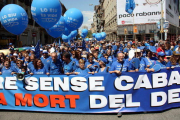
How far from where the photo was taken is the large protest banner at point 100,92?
14.1 feet

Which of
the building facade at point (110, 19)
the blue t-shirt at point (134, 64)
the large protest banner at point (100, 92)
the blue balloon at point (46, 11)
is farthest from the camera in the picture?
the building facade at point (110, 19)

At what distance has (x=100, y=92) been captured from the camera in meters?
4.32

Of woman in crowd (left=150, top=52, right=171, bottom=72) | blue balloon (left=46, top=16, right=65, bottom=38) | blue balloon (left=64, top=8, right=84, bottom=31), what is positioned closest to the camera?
woman in crowd (left=150, top=52, right=171, bottom=72)

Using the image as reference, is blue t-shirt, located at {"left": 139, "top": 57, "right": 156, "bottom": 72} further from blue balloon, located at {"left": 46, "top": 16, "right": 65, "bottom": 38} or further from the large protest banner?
blue balloon, located at {"left": 46, "top": 16, "right": 65, "bottom": 38}

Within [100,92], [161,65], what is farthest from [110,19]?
[100,92]

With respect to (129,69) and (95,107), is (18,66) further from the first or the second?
(129,69)

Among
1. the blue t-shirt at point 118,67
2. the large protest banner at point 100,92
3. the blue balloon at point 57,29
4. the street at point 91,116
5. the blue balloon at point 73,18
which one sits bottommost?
the street at point 91,116

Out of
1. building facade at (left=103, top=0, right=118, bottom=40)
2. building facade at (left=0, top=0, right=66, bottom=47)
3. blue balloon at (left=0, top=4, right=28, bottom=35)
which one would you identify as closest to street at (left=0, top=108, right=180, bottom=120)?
blue balloon at (left=0, top=4, right=28, bottom=35)

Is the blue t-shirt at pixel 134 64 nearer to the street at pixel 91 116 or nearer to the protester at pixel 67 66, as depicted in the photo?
the street at pixel 91 116

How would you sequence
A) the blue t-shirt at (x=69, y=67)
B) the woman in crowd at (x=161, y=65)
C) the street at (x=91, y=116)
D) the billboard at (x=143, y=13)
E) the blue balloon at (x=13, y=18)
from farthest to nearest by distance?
the billboard at (x=143, y=13) → the blue balloon at (x=13, y=18) → the blue t-shirt at (x=69, y=67) → the woman in crowd at (x=161, y=65) → the street at (x=91, y=116)

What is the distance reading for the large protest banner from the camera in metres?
4.29

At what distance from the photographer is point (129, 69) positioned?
477cm

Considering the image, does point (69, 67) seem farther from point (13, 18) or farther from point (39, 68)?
point (13, 18)

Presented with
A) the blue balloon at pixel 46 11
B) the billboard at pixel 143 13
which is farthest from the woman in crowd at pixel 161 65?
the billboard at pixel 143 13
